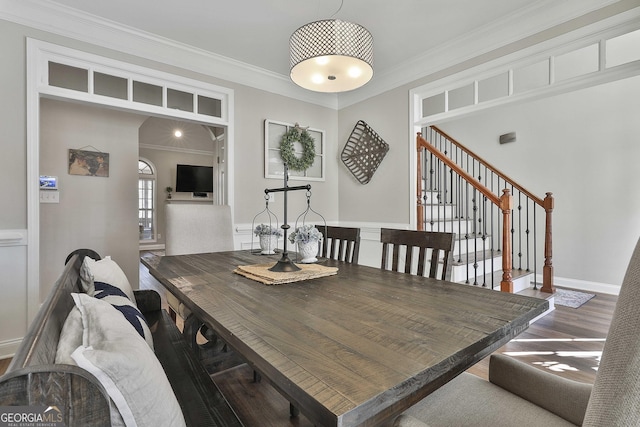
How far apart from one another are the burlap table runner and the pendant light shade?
43.6 inches

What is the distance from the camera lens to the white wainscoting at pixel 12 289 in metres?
2.36

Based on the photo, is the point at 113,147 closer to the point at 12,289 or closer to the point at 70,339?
the point at 12,289

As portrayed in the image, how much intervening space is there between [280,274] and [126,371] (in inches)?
36.6

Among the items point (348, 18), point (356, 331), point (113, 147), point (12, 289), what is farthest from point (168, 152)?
point (356, 331)

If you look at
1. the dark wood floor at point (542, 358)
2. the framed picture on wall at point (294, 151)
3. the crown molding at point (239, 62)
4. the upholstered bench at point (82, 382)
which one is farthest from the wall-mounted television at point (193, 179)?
the upholstered bench at point (82, 382)

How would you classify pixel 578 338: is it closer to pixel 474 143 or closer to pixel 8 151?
pixel 474 143

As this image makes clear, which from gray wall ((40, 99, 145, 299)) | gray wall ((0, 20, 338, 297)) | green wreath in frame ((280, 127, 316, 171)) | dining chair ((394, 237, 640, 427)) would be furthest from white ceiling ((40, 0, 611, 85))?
dining chair ((394, 237, 640, 427))

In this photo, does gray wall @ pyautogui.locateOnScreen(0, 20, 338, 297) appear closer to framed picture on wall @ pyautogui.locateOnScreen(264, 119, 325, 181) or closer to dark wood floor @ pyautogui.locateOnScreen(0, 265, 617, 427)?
framed picture on wall @ pyautogui.locateOnScreen(264, 119, 325, 181)

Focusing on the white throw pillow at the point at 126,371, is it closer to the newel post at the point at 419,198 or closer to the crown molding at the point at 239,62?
the crown molding at the point at 239,62

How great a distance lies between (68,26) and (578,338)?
4.83m

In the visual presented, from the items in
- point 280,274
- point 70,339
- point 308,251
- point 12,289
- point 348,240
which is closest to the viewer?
point 70,339

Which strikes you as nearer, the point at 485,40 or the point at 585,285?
the point at 485,40

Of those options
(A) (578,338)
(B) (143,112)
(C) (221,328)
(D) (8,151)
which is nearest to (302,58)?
(C) (221,328)

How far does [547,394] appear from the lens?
37.3 inches
